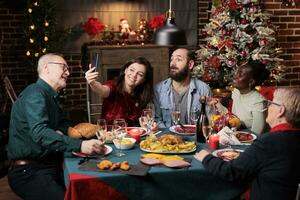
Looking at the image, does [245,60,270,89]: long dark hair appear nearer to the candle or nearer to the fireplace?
the candle

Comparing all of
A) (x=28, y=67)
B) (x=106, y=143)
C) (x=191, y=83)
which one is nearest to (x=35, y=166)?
(x=106, y=143)

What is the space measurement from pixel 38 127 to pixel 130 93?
0.96m

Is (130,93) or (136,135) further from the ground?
(130,93)

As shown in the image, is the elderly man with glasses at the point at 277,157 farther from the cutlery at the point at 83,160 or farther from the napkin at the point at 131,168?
the cutlery at the point at 83,160

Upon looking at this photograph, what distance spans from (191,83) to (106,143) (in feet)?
3.44

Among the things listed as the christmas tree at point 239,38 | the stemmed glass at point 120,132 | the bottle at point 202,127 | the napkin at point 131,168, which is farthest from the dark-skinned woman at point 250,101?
the christmas tree at point 239,38

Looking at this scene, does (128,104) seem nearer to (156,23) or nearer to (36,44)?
(36,44)

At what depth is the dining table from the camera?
77.9 inches

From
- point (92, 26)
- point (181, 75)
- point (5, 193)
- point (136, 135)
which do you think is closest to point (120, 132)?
point (136, 135)

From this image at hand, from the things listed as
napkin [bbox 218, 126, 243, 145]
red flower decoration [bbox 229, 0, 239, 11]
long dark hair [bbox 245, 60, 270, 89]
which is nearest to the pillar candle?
napkin [bbox 218, 126, 243, 145]

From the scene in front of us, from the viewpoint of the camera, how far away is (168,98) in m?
3.26

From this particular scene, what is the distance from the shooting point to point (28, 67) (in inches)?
199

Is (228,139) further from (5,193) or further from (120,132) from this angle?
(5,193)

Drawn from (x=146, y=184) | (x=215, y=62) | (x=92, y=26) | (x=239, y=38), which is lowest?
(x=146, y=184)
